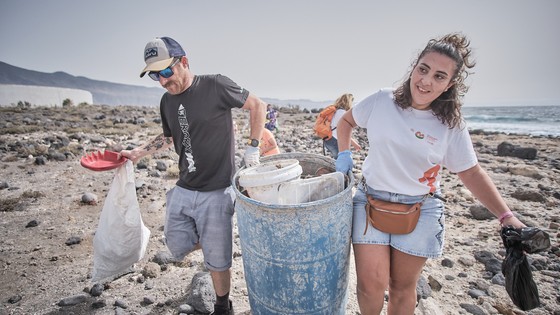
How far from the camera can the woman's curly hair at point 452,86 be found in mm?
1728

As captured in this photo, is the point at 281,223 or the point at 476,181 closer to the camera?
the point at 281,223

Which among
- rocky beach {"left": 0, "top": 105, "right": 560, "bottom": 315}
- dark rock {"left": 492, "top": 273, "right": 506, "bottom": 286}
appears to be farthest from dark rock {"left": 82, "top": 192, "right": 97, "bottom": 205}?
dark rock {"left": 492, "top": 273, "right": 506, "bottom": 286}

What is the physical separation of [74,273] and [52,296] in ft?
1.19

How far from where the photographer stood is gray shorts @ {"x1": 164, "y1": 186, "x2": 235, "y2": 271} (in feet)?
7.72

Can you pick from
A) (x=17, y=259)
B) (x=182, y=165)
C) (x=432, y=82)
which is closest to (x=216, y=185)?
(x=182, y=165)

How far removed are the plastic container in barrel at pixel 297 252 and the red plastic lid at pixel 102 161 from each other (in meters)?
1.37

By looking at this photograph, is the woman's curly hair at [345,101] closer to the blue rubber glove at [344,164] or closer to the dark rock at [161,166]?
the blue rubber glove at [344,164]

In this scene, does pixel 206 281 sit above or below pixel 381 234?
below

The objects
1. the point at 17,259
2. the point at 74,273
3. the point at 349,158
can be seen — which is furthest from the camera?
the point at 17,259

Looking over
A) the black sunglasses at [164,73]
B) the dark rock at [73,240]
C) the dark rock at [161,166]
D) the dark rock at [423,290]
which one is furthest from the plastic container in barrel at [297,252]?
the dark rock at [161,166]

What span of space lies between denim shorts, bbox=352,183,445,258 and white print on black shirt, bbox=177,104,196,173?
1.42 meters

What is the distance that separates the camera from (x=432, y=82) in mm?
1711

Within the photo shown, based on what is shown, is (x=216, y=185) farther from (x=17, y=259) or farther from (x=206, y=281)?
(x=17, y=259)

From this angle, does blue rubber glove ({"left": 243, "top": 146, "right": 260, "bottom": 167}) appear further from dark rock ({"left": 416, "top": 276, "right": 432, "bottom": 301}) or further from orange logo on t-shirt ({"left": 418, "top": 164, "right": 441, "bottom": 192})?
dark rock ({"left": 416, "top": 276, "right": 432, "bottom": 301})
